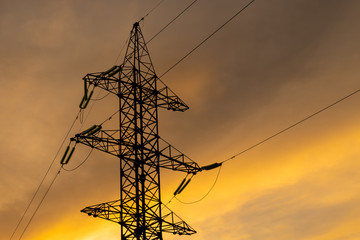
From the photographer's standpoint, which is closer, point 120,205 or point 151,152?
point 120,205

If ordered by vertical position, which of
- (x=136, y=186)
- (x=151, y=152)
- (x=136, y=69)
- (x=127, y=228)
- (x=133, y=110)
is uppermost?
(x=136, y=69)

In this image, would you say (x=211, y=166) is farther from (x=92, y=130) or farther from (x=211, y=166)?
(x=92, y=130)

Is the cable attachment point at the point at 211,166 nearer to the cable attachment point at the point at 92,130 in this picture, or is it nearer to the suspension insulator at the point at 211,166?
the suspension insulator at the point at 211,166

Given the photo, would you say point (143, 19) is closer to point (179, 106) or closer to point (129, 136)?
point (179, 106)

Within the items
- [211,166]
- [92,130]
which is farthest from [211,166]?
[92,130]

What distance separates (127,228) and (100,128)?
585 centimetres

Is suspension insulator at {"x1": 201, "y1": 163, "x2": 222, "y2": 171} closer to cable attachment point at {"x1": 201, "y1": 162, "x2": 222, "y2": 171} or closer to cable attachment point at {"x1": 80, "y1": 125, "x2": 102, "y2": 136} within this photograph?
cable attachment point at {"x1": 201, "y1": 162, "x2": 222, "y2": 171}

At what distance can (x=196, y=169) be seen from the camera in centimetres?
3009

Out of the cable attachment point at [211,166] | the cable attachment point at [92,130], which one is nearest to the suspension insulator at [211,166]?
the cable attachment point at [211,166]

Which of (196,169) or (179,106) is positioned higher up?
(179,106)

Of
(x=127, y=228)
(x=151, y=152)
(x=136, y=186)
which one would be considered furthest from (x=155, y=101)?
(x=127, y=228)

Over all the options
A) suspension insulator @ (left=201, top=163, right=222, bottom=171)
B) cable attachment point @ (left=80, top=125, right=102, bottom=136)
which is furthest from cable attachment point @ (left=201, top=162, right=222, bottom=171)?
cable attachment point @ (left=80, top=125, right=102, bottom=136)

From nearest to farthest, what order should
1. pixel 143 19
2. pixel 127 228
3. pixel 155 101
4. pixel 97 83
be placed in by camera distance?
pixel 127 228 < pixel 97 83 < pixel 155 101 < pixel 143 19

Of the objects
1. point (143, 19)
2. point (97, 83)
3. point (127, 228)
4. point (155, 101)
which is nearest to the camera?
point (127, 228)
